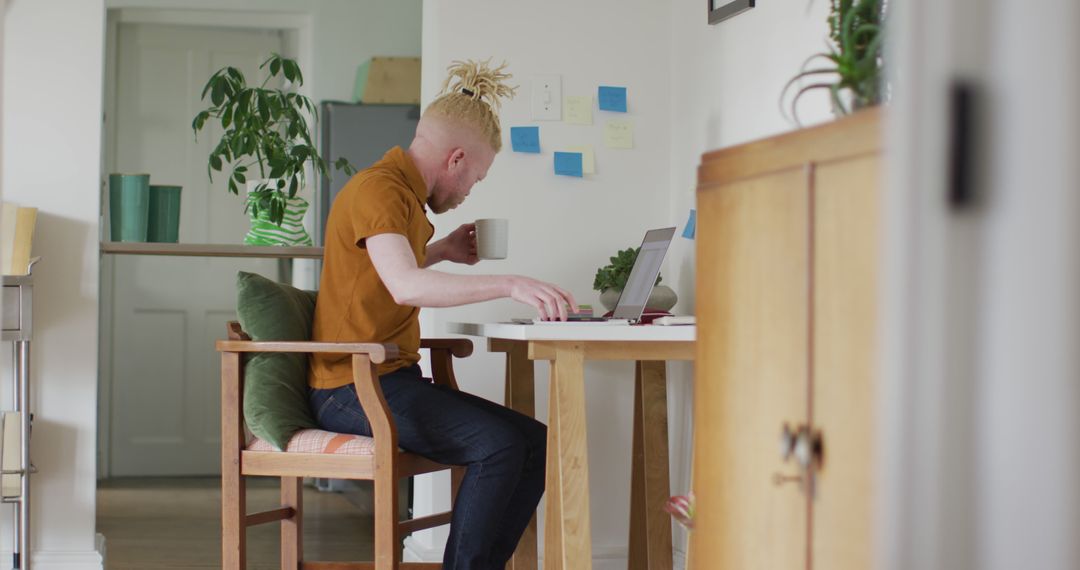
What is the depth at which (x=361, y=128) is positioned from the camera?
173 inches

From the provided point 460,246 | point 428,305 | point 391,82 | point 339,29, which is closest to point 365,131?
point 391,82

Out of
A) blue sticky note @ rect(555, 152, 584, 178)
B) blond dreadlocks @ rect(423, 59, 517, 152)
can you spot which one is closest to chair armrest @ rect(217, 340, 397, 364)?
blond dreadlocks @ rect(423, 59, 517, 152)

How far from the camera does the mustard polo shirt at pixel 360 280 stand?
221cm

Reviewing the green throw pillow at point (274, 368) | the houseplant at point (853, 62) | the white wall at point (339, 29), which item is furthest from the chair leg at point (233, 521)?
the white wall at point (339, 29)

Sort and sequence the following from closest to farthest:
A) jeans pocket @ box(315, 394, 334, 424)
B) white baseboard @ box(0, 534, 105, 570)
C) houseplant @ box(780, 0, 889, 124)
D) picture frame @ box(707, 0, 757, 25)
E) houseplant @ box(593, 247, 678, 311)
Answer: houseplant @ box(780, 0, 889, 124) < jeans pocket @ box(315, 394, 334, 424) < picture frame @ box(707, 0, 757, 25) < houseplant @ box(593, 247, 678, 311) < white baseboard @ box(0, 534, 105, 570)

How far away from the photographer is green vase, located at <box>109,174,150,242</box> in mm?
3008

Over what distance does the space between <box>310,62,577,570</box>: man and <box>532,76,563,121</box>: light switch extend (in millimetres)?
539

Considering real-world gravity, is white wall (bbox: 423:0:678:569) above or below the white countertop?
above

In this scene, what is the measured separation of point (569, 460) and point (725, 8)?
114 centimetres

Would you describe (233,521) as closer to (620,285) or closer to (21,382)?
(21,382)

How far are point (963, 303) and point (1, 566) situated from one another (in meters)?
2.61

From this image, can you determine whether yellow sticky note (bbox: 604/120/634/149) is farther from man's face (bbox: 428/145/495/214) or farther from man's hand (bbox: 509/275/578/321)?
man's hand (bbox: 509/275/578/321)

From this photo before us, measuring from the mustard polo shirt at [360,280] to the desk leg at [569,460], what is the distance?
364mm

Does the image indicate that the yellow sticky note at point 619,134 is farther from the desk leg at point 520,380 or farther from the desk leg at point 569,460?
the desk leg at point 569,460
